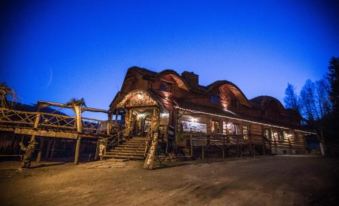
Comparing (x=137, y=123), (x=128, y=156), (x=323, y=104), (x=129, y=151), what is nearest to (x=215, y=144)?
(x=129, y=151)

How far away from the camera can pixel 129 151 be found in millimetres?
13617

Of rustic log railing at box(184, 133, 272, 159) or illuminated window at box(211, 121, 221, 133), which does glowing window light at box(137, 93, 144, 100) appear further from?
illuminated window at box(211, 121, 221, 133)

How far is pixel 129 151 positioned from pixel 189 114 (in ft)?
24.9

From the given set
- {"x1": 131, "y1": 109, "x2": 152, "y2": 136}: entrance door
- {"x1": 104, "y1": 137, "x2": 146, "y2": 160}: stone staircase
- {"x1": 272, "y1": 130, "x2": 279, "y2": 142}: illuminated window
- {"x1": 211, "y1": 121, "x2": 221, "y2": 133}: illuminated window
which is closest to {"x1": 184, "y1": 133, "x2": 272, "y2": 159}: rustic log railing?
{"x1": 211, "y1": 121, "x2": 221, "y2": 133}: illuminated window

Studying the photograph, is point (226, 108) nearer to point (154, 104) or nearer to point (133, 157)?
point (154, 104)

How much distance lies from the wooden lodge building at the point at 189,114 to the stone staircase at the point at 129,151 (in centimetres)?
132

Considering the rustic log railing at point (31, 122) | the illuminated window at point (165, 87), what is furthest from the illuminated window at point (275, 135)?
the rustic log railing at point (31, 122)

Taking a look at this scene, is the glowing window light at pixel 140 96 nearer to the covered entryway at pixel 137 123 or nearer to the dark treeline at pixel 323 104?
the covered entryway at pixel 137 123

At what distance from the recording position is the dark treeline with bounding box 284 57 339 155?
84.2ft

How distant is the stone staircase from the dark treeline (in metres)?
26.3

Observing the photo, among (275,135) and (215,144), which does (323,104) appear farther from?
(215,144)

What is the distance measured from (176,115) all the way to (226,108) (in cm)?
911

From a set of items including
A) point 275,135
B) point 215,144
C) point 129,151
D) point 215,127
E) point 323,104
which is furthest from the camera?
point 323,104

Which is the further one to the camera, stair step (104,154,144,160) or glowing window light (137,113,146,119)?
glowing window light (137,113,146,119)
